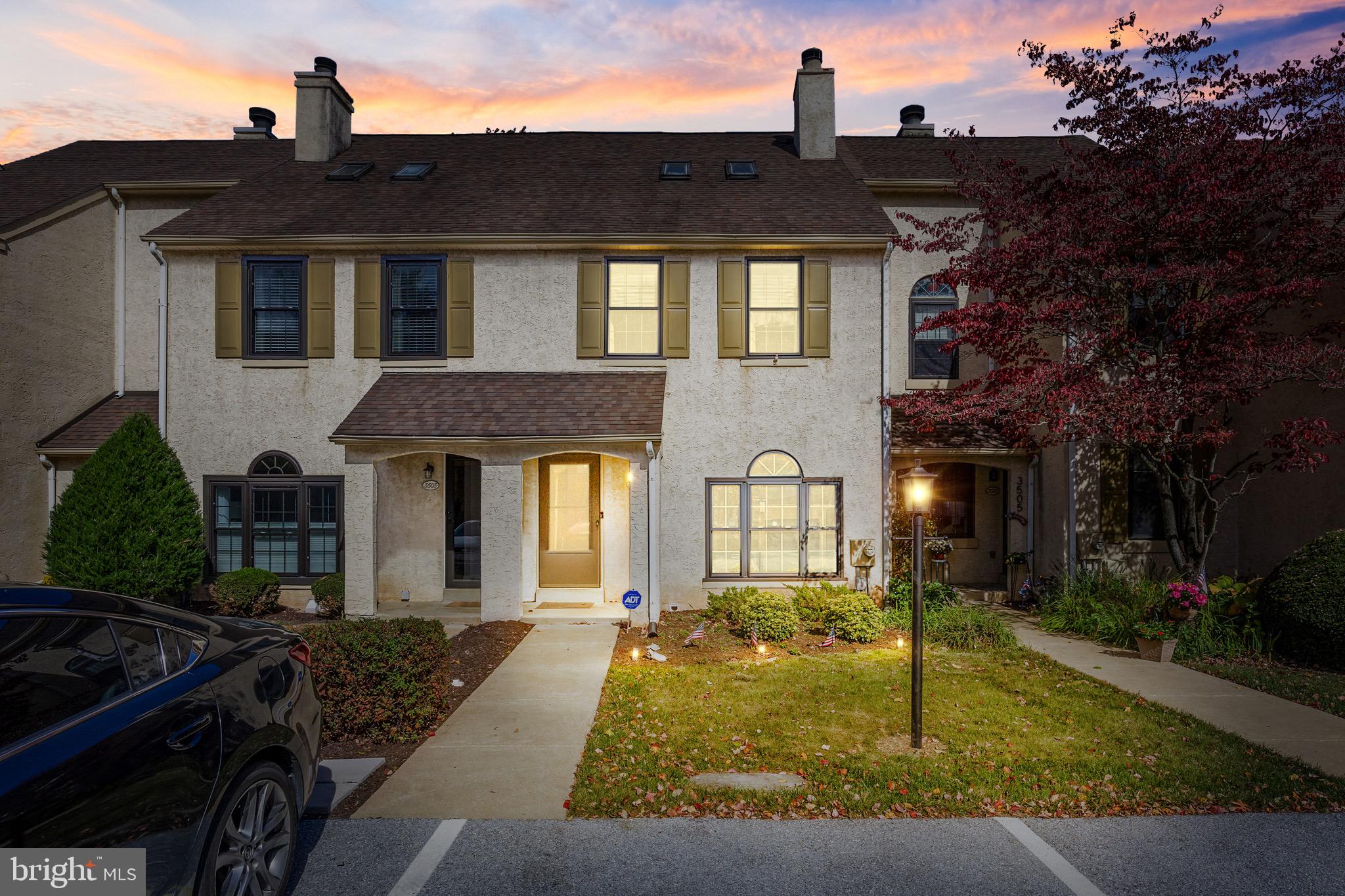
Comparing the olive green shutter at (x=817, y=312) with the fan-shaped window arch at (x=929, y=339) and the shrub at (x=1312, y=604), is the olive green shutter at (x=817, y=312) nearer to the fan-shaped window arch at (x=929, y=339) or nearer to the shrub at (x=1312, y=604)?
the fan-shaped window arch at (x=929, y=339)

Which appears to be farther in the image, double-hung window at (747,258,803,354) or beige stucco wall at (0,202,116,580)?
double-hung window at (747,258,803,354)

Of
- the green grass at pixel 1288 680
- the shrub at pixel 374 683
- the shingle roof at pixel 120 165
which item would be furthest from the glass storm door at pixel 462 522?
the green grass at pixel 1288 680

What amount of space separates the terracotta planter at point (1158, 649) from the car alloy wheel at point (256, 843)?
9.32 meters

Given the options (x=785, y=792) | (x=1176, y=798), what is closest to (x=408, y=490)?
(x=785, y=792)

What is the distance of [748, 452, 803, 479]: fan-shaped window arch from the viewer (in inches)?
439

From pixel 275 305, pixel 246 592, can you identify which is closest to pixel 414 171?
pixel 275 305

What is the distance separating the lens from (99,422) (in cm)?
1202

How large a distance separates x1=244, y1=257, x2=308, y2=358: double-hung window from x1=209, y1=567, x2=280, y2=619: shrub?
3.41 m

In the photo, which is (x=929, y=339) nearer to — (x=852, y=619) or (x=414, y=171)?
(x=852, y=619)

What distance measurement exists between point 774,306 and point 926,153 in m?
6.37

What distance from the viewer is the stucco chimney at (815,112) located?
44.4ft

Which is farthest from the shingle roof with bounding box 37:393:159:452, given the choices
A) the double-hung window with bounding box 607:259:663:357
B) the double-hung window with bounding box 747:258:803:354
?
the double-hung window with bounding box 747:258:803:354

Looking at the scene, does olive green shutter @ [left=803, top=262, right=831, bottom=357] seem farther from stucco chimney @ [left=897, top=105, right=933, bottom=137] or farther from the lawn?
stucco chimney @ [left=897, top=105, right=933, bottom=137]

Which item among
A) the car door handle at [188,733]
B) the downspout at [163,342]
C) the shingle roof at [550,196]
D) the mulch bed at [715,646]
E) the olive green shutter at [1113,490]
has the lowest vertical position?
the mulch bed at [715,646]
